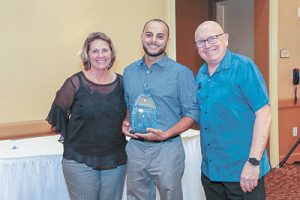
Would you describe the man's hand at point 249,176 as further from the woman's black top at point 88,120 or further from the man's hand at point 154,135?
the woman's black top at point 88,120

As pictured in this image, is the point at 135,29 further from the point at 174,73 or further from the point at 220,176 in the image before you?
the point at 220,176

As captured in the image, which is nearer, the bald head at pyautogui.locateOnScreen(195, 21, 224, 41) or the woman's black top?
the bald head at pyautogui.locateOnScreen(195, 21, 224, 41)

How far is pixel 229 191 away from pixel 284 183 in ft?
7.78

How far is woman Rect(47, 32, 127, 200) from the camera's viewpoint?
5.47 ft

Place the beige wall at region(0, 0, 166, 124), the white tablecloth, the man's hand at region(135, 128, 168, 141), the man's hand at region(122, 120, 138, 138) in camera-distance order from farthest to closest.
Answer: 1. the beige wall at region(0, 0, 166, 124)
2. the white tablecloth
3. the man's hand at region(122, 120, 138, 138)
4. the man's hand at region(135, 128, 168, 141)

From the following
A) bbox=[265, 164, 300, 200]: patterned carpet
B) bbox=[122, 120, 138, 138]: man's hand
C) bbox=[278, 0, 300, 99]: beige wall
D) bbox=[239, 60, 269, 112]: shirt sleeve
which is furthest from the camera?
bbox=[278, 0, 300, 99]: beige wall

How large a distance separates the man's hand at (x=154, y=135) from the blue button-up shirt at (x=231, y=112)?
0.67 ft

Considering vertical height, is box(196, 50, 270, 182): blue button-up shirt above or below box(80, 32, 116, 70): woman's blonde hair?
below

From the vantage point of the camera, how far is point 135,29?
3.22 m

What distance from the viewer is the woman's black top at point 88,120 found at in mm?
1663

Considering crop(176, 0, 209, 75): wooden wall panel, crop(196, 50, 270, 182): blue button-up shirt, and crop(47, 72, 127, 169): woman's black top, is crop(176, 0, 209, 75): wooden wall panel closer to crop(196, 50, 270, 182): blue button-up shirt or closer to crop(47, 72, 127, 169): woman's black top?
crop(47, 72, 127, 169): woman's black top

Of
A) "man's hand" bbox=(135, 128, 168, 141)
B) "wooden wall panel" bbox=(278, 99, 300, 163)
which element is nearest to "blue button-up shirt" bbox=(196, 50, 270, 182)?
"man's hand" bbox=(135, 128, 168, 141)

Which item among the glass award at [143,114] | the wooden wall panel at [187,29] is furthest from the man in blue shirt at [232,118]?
the wooden wall panel at [187,29]

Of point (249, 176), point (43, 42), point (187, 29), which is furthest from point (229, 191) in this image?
point (187, 29)
